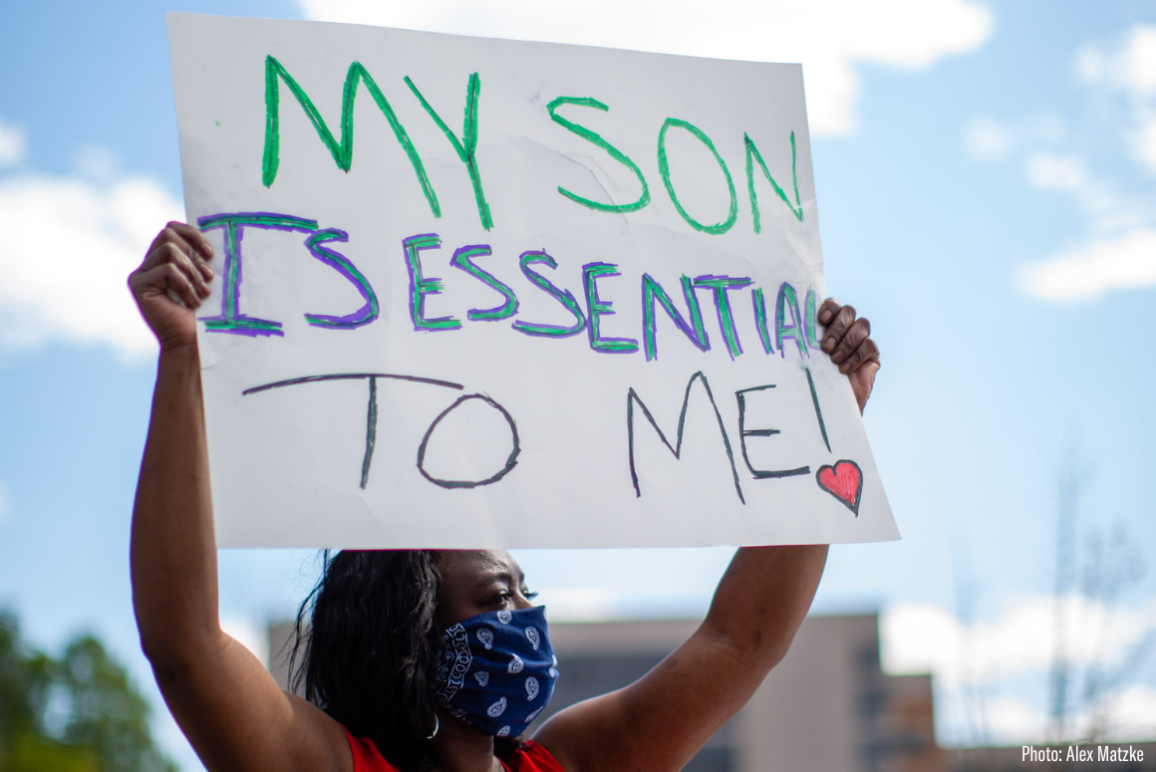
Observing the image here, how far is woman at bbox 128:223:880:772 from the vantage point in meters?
1.51

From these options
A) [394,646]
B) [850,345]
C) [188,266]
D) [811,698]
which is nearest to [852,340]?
[850,345]

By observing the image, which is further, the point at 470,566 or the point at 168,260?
the point at 470,566

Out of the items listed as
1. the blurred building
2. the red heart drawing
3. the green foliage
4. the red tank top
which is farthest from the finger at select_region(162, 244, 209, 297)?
the blurred building

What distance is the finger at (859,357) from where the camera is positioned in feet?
7.24

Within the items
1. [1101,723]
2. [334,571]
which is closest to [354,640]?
[334,571]

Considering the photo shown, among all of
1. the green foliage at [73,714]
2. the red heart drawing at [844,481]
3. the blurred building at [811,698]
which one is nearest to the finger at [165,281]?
the red heart drawing at [844,481]

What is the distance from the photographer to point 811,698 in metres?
49.2

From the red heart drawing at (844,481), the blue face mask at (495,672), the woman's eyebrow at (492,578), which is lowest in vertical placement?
the blue face mask at (495,672)

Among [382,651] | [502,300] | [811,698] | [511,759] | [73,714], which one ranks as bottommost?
[811,698]

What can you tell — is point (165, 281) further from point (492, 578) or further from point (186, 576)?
point (492, 578)

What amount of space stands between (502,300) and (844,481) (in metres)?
0.78

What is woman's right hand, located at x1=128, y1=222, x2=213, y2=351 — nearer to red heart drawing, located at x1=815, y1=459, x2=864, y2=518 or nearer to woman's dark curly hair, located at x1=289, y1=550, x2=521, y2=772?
woman's dark curly hair, located at x1=289, y1=550, x2=521, y2=772

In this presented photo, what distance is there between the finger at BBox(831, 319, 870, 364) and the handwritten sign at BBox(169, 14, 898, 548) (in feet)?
0.12

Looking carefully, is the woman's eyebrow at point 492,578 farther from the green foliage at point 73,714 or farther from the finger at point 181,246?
the green foliage at point 73,714
